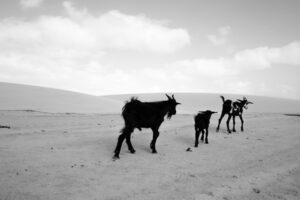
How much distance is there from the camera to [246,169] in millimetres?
7059

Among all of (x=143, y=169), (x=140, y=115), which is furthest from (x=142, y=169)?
(x=140, y=115)

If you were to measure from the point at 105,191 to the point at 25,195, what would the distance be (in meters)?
1.61

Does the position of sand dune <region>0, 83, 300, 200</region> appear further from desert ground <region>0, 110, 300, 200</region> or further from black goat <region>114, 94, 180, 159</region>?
black goat <region>114, 94, 180, 159</region>

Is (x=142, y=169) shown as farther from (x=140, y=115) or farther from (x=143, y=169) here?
(x=140, y=115)

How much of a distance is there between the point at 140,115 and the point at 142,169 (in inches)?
81.2

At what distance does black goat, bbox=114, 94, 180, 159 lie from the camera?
25.5ft

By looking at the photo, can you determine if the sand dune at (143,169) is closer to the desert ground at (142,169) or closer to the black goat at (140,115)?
the desert ground at (142,169)

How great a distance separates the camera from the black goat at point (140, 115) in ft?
25.5

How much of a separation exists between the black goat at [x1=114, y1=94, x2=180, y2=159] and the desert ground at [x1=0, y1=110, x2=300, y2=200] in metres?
0.68

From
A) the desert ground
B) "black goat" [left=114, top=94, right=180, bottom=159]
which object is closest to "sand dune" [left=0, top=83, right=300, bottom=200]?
the desert ground

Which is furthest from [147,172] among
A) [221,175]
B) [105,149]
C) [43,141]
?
[43,141]

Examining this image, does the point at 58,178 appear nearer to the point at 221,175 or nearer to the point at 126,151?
the point at 126,151

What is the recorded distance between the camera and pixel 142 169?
21.9 feet

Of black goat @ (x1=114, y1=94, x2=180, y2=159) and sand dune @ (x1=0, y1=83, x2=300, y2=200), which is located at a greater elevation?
black goat @ (x1=114, y1=94, x2=180, y2=159)
